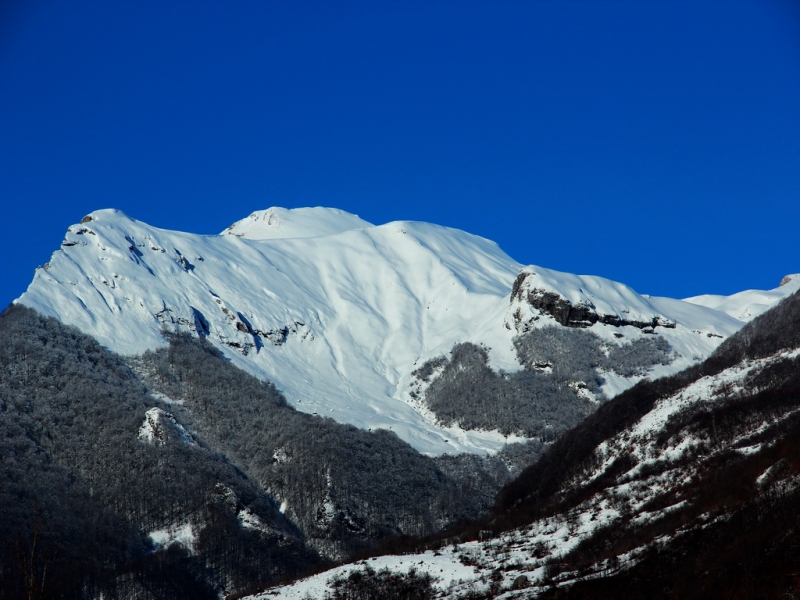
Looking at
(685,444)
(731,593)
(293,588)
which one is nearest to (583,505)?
(685,444)

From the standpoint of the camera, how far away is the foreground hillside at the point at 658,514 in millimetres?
88750

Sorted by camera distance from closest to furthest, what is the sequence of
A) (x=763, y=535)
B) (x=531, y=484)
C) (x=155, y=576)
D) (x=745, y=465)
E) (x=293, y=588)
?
(x=763, y=535) → (x=745, y=465) → (x=293, y=588) → (x=531, y=484) → (x=155, y=576)

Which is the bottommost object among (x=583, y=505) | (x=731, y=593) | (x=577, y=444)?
(x=731, y=593)

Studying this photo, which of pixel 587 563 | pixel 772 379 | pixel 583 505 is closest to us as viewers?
pixel 587 563

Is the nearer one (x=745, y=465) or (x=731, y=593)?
(x=731, y=593)

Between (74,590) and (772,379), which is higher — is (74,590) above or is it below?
below

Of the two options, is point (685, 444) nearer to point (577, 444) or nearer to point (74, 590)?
point (577, 444)

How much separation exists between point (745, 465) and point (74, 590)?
410ft

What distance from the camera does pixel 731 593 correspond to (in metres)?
80.0

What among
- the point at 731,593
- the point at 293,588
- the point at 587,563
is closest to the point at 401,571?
the point at 293,588

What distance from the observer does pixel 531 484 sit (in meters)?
176

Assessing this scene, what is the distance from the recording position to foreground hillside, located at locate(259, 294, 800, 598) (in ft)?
291

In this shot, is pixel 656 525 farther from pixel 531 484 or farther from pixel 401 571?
pixel 531 484

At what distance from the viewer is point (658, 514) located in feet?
369
